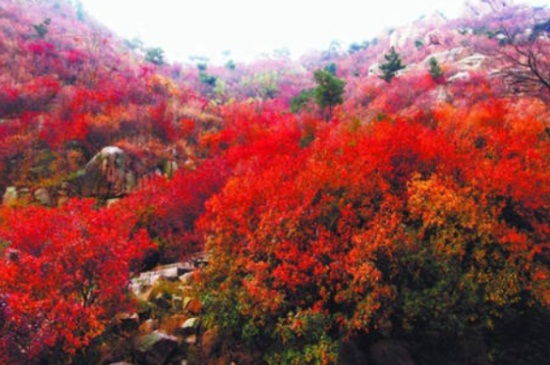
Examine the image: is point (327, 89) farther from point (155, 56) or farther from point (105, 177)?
point (155, 56)

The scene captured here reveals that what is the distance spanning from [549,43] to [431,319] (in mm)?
15720

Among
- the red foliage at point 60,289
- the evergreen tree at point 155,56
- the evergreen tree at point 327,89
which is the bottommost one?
the red foliage at point 60,289

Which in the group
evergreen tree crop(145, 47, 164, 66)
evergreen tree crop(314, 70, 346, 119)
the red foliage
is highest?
evergreen tree crop(145, 47, 164, 66)

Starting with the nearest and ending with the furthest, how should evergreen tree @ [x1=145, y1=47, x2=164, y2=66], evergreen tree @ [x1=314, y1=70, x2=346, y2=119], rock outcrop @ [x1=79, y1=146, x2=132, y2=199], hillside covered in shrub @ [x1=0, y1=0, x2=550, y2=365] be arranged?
hillside covered in shrub @ [x1=0, y1=0, x2=550, y2=365] → rock outcrop @ [x1=79, y1=146, x2=132, y2=199] → evergreen tree @ [x1=314, y1=70, x2=346, y2=119] → evergreen tree @ [x1=145, y1=47, x2=164, y2=66]

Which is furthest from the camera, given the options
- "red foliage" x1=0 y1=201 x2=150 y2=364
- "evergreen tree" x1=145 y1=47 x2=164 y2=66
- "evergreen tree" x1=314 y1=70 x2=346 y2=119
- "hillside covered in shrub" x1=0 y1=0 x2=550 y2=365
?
"evergreen tree" x1=145 y1=47 x2=164 y2=66

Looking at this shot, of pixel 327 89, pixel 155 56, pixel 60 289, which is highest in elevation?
pixel 155 56

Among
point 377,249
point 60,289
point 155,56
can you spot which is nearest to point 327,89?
point 377,249

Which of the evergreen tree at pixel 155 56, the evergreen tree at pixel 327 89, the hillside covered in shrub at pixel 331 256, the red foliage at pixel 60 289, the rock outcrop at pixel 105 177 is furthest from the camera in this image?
the evergreen tree at pixel 155 56

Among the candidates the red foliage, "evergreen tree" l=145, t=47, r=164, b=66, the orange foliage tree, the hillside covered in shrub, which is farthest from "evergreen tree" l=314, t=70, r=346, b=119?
"evergreen tree" l=145, t=47, r=164, b=66

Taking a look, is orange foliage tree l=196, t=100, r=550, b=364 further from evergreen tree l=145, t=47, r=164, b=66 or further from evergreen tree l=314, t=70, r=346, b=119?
evergreen tree l=145, t=47, r=164, b=66

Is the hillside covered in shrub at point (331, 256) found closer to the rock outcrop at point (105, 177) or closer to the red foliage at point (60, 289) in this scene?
the red foliage at point (60, 289)

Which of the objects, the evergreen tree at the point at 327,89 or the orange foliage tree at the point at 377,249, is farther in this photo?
the evergreen tree at the point at 327,89

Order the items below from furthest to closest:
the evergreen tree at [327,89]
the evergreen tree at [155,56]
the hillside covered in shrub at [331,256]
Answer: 1. the evergreen tree at [155,56]
2. the evergreen tree at [327,89]
3. the hillside covered in shrub at [331,256]

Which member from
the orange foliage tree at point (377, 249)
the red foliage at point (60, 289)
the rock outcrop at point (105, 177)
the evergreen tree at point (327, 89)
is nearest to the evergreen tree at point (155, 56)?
the evergreen tree at point (327, 89)
